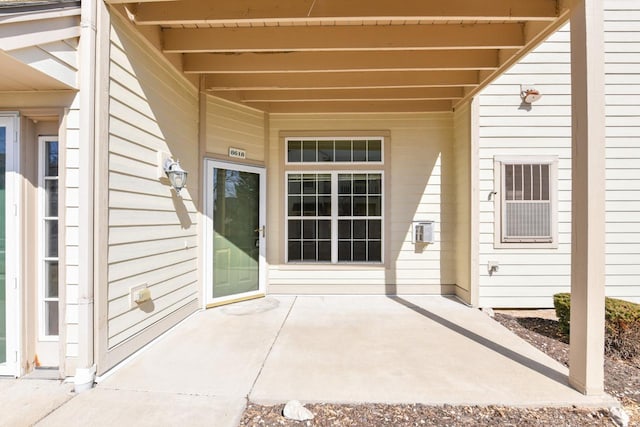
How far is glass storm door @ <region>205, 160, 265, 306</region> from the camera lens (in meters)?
4.44

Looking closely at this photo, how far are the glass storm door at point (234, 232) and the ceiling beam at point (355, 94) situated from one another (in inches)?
42.2

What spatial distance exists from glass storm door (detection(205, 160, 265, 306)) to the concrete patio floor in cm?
60

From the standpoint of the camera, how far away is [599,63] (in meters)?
2.41

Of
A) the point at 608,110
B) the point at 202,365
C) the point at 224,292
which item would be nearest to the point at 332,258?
the point at 224,292

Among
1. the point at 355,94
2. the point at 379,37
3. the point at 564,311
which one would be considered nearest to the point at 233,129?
the point at 355,94

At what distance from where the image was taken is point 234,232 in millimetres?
4723

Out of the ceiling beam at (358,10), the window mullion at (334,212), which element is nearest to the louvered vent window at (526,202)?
the ceiling beam at (358,10)

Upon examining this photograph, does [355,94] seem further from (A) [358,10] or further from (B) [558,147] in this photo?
(B) [558,147]

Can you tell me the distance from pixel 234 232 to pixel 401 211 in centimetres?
260

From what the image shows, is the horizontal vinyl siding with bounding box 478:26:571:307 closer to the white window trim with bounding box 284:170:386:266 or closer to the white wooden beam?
the white window trim with bounding box 284:170:386:266

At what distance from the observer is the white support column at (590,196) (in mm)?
Answer: 2400

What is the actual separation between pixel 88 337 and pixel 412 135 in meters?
4.77

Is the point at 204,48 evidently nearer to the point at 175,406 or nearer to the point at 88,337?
the point at 88,337

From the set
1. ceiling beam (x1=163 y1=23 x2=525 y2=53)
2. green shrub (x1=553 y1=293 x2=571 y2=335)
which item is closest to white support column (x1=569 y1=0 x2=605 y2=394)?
ceiling beam (x1=163 y1=23 x2=525 y2=53)
